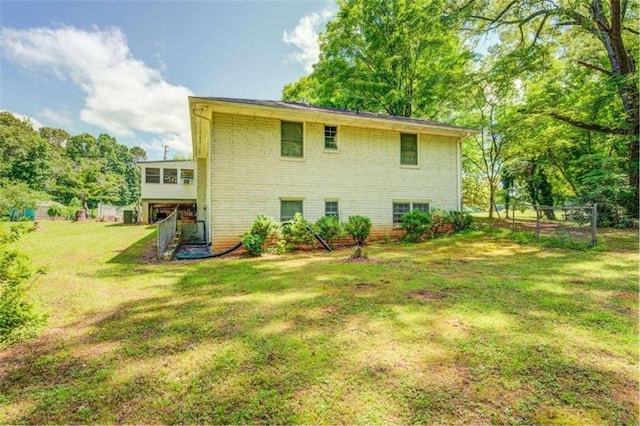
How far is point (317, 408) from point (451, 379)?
1148 millimetres

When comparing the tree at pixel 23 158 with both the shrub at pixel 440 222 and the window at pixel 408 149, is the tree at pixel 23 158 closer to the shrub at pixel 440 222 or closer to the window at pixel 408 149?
the window at pixel 408 149

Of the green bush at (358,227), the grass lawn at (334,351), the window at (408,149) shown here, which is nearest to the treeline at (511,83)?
the window at (408,149)

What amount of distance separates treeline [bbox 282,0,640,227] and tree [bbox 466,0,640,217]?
0.17ft

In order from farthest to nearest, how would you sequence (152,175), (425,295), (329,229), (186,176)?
(186,176) → (152,175) → (329,229) → (425,295)

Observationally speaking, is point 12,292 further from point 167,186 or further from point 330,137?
point 167,186

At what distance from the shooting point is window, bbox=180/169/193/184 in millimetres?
22500

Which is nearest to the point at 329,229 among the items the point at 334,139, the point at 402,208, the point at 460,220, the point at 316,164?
the point at 316,164

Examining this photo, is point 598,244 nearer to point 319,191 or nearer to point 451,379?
point 319,191

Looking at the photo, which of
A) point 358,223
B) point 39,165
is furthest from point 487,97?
point 39,165

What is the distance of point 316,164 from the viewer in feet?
34.3

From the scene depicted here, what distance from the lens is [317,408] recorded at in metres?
2.06

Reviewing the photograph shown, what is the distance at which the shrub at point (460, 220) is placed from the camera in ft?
38.9

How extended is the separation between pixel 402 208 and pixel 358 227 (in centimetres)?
274

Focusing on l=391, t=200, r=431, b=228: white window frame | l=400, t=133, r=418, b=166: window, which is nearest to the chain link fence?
l=391, t=200, r=431, b=228: white window frame
